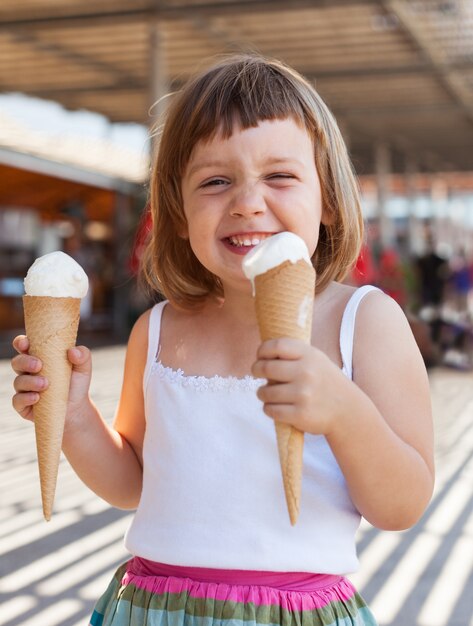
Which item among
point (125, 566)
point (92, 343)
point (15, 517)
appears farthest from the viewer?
point (92, 343)

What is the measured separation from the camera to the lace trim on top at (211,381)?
137 centimetres

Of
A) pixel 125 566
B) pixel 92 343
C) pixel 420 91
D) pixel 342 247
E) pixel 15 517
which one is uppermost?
pixel 420 91

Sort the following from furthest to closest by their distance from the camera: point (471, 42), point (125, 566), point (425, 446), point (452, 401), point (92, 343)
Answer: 1. point (92, 343)
2. point (471, 42)
3. point (452, 401)
4. point (125, 566)
5. point (425, 446)

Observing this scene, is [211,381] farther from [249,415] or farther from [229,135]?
[229,135]

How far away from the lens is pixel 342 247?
5.04 ft

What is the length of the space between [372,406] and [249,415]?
0.82 feet

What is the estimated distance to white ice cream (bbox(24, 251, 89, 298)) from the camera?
4.60 feet

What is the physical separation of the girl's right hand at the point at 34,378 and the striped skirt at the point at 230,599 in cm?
31

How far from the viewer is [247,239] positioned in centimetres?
133

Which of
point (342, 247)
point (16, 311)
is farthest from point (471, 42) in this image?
point (342, 247)

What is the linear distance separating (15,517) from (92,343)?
31.7 ft

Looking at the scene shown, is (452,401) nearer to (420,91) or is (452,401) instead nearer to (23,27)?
(23,27)

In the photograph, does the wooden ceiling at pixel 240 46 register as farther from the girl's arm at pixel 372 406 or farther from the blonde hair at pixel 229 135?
the girl's arm at pixel 372 406

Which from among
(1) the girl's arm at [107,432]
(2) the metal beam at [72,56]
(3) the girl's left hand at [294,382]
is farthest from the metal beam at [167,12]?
(3) the girl's left hand at [294,382]
